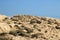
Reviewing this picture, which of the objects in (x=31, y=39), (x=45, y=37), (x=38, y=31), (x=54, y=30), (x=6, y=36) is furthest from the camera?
(x=54, y=30)

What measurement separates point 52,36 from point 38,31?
1.44 metres

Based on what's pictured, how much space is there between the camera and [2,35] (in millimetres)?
16734

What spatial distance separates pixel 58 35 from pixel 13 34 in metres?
5.00

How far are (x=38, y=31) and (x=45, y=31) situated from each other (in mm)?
756

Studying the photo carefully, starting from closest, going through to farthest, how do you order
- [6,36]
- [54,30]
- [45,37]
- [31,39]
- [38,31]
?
[6,36] → [31,39] → [45,37] → [38,31] → [54,30]

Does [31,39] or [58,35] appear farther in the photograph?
[58,35]

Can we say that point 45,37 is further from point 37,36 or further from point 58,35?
point 58,35

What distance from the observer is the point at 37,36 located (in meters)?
18.8

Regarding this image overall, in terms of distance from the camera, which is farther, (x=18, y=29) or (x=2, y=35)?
(x=18, y=29)

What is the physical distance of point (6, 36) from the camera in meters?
16.3

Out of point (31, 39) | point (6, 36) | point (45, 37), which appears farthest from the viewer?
point (45, 37)

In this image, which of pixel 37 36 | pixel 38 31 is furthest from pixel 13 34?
pixel 38 31

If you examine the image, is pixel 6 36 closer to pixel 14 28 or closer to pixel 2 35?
pixel 2 35

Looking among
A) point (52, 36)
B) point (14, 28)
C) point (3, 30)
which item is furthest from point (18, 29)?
point (52, 36)
